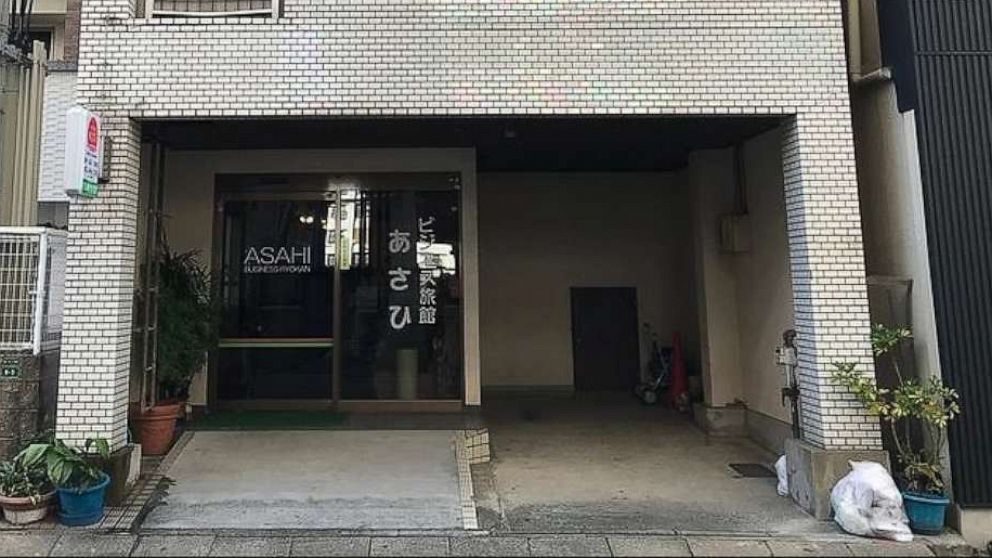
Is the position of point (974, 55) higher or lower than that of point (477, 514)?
higher

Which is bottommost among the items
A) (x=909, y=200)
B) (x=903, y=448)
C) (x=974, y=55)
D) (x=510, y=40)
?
(x=903, y=448)

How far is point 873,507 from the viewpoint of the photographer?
4.66 metres

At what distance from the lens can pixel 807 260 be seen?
17.4 feet

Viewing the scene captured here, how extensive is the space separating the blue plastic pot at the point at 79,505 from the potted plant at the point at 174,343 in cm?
149

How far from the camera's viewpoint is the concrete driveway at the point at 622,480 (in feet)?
16.3

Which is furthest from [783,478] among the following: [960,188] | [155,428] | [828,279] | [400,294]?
[155,428]

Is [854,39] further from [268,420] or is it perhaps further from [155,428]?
[155,428]

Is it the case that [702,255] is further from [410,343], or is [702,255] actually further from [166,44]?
[166,44]

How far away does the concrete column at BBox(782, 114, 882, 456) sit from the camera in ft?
16.8

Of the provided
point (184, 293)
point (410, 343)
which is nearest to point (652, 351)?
point (410, 343)

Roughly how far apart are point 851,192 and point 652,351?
543cm

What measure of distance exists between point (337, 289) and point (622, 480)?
163 inches

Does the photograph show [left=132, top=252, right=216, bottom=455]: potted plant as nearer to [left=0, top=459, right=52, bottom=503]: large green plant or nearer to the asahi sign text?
the asahi sign text

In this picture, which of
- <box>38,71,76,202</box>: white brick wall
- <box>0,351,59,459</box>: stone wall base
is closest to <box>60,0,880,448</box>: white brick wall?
<box>0,351,59,459</box>: stone wall base
